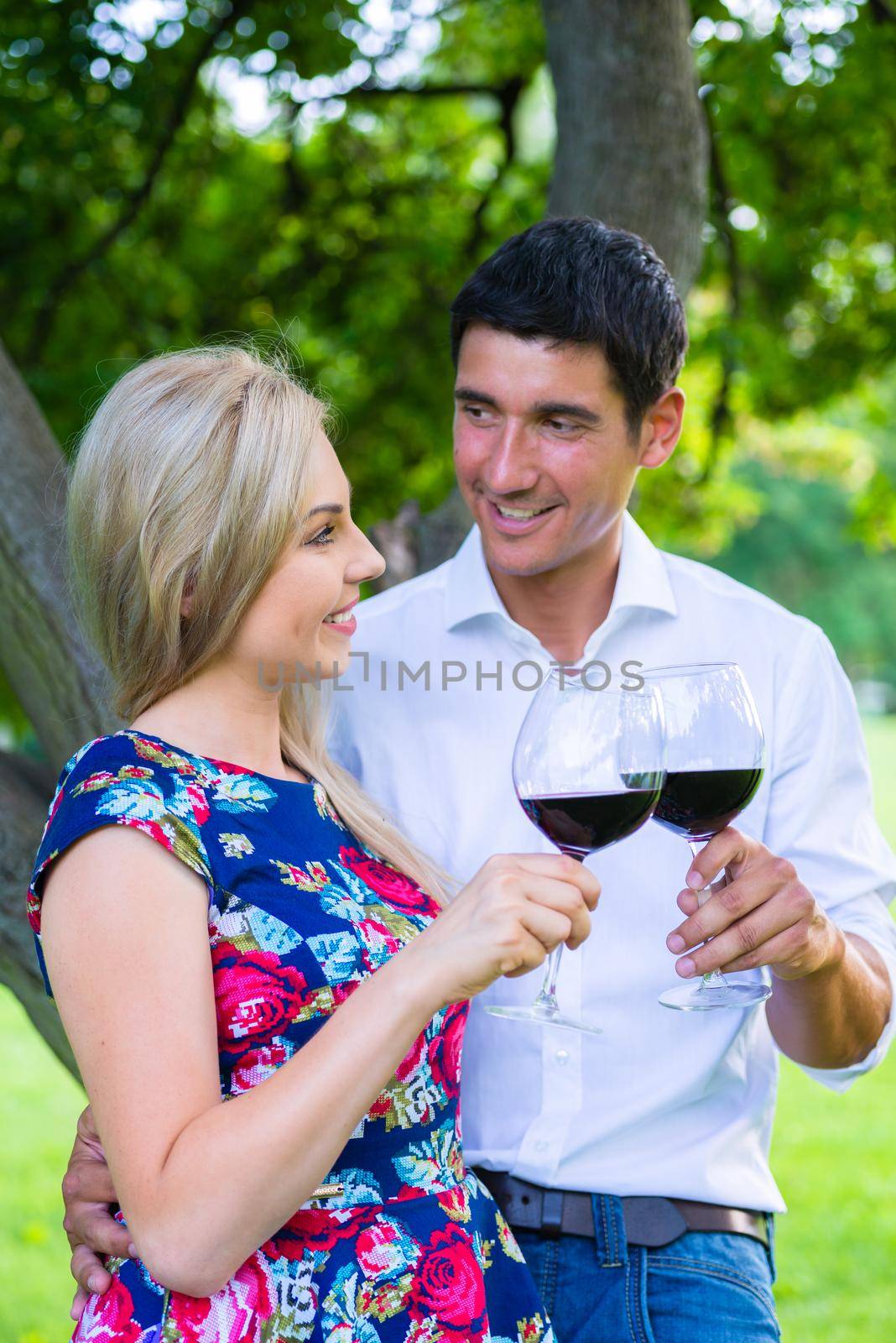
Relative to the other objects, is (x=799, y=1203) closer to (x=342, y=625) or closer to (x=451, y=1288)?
(x=451, y=1288)

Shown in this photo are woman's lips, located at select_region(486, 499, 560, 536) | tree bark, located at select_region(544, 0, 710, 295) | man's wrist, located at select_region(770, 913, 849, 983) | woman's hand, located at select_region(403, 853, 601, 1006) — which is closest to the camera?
woman's hand, located at select_region(403, 853, 601, 1006)

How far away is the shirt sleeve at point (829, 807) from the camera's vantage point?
9.20 ft

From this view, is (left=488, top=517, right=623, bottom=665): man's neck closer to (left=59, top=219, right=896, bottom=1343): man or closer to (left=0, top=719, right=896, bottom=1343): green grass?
(left=59, top=219, right=896, bottom=1343): man

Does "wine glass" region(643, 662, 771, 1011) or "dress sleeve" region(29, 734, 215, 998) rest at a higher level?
"wine glass" region(643, 662, 771, 1011)

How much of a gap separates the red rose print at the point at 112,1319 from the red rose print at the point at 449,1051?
0.60 m

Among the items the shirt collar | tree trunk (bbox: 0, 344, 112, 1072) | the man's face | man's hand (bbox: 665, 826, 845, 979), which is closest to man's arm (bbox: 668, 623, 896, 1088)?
man's hand (bbox: 665, 826, 845, 979)

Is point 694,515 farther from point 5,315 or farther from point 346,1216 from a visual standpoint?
point 346,1216

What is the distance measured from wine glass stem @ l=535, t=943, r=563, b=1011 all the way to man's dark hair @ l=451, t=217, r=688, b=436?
5.11 ft

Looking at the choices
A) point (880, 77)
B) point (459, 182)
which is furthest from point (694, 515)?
point (880, 77)

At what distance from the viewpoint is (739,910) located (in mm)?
2027

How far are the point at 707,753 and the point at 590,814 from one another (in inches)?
8.8

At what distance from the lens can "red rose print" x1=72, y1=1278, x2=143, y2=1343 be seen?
6.68ft

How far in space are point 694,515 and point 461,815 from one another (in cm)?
760

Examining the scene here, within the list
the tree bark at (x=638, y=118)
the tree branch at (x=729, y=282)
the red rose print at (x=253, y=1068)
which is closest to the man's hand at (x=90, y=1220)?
the red rose print at (x=253, y=1068)
